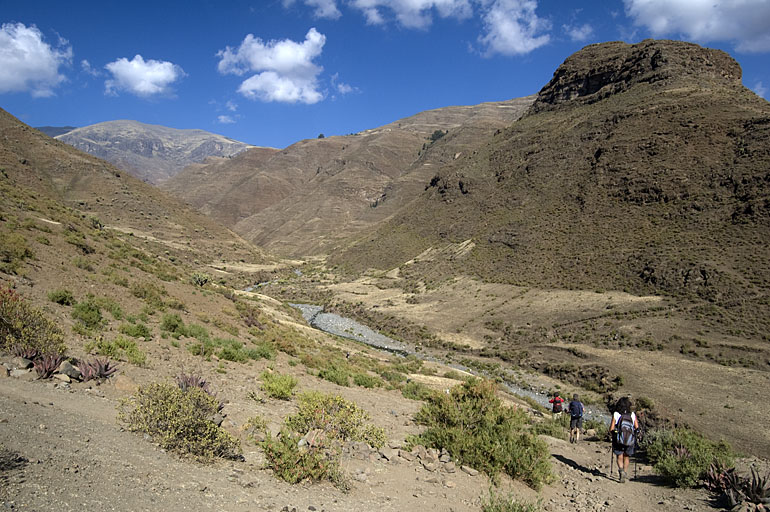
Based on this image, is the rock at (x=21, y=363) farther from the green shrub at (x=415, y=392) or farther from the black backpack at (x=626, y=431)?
the black backpack at (x=626, y=431)

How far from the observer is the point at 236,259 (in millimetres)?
74938

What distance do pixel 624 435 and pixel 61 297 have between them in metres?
14.7

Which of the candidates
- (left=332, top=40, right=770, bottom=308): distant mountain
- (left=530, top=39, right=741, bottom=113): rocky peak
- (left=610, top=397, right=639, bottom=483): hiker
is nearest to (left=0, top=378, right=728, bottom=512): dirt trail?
(left=610, top=397, right=639, bottom=483): hiker

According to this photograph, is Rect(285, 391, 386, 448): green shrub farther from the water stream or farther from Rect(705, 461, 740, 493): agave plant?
the water stream

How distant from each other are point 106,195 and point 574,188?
72477 millimetres

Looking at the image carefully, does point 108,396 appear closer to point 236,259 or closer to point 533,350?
point 533,350

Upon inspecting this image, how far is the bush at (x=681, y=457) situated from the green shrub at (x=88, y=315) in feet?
45.4

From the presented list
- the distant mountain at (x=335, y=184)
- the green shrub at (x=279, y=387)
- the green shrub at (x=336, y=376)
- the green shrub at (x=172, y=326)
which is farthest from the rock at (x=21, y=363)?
the distant mountain at (x=335, y=184)

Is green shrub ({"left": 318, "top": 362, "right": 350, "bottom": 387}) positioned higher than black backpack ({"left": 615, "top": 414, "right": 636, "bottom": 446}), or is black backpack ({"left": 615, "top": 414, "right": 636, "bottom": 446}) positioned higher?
black backpack ({"left": 615, "top": 414, "right": 636, "bottom": 446})

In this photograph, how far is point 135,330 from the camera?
453 inches

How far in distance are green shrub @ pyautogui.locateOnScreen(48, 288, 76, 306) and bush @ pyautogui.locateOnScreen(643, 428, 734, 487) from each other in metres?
15.5

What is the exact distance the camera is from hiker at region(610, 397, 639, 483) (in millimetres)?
8430

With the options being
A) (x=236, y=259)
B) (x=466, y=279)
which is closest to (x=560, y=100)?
(x=466, y=279)

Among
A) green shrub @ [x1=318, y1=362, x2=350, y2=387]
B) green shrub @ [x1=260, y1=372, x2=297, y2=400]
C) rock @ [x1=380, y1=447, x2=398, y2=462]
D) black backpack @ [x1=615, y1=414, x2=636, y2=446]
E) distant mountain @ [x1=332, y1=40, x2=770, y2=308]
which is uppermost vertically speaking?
distant mountain @ [x1=332, y1=40, x2=770, y2=308]
